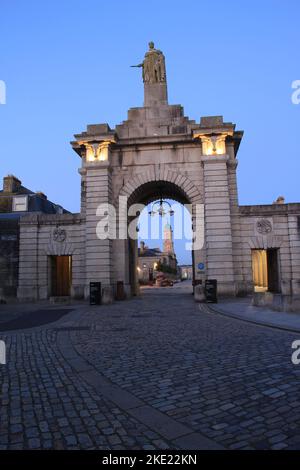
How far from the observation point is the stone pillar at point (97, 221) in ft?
70.1

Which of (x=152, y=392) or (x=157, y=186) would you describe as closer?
(x=152, y=392)

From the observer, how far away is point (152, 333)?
356 inches

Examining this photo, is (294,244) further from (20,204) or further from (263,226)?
(20,204)

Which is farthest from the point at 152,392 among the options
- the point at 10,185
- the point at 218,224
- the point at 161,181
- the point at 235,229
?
the point at 10,185

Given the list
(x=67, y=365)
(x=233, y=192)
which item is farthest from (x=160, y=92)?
(x=67, y=365)

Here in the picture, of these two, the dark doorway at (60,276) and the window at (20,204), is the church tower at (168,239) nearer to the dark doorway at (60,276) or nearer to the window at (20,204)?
the window at (20,204)

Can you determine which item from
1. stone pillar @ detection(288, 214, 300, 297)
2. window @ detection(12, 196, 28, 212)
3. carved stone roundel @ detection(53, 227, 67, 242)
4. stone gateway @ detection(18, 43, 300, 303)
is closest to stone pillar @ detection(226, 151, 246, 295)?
stone gateway @ detection(18, 43, 300, 303)

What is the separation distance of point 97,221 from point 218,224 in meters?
7.85

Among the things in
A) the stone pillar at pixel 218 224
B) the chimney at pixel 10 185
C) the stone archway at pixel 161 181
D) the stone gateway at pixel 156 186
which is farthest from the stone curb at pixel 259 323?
the chimney at pixel 10 185

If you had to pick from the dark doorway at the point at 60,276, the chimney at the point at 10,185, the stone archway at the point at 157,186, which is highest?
the chimney at the point at 10,185

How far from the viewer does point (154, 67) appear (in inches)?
992

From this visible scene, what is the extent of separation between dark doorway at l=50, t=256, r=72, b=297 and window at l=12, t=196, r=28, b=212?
6.47 metres

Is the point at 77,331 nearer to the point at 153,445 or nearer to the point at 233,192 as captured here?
the point at 153,445

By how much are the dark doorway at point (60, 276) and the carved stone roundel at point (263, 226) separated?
14.4 metres
